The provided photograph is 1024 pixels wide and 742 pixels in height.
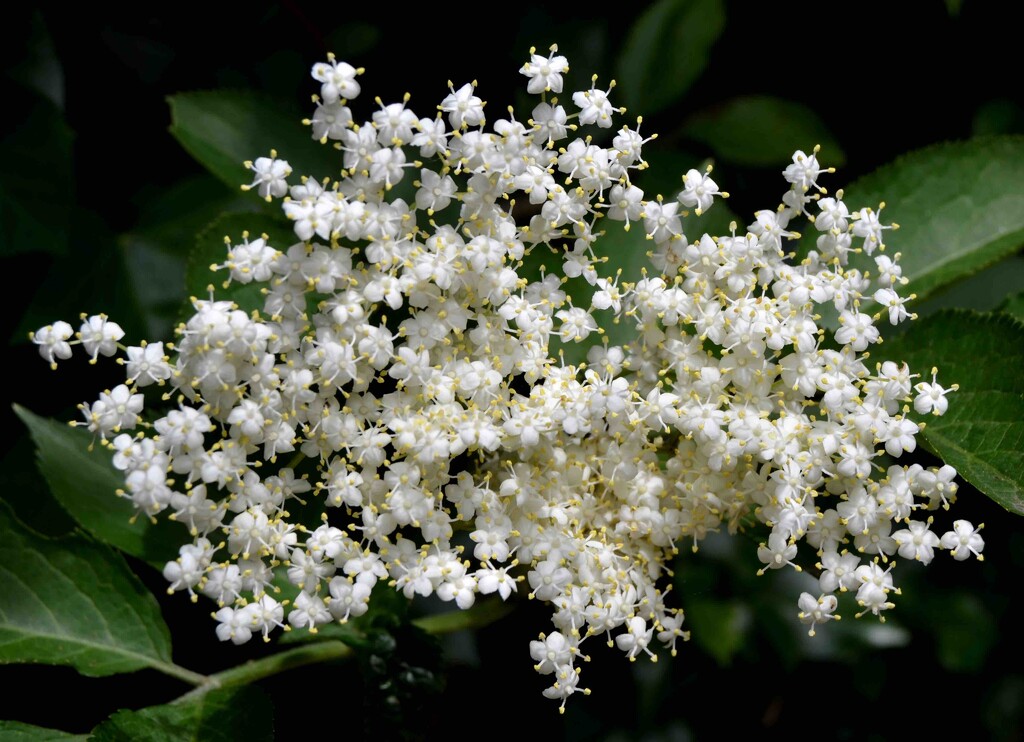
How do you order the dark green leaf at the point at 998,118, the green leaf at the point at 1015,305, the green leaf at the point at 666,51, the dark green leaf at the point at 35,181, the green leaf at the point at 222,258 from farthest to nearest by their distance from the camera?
1. the dark green leaf at the point at 998,118
2. the green leaf at the point at 666,51
3. the dark green leaf at the point at 35,181
4. the green leaf at the point at 1015,305
5. the green leaf at the point at 222,258

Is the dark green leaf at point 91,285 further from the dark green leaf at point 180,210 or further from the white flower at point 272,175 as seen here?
the white flower at point 272,175

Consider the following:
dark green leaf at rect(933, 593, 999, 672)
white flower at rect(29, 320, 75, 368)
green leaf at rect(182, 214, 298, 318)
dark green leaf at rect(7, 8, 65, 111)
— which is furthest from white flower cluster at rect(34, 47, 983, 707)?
dark green leaf at rect(933, 593, 999, 672)

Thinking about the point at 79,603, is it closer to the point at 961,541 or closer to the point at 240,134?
the point at 240,134

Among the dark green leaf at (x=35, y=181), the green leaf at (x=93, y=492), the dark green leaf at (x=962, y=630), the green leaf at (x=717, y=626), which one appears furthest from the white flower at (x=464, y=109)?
the dark green leaf at (x=962, y=630)

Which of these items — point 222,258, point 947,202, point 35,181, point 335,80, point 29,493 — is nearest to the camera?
point 335,80

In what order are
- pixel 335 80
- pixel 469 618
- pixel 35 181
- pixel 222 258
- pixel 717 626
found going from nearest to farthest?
1. pixel 335 80
2. pixel 222 258
3. pixel 469 618
4. pixel 35 181
5. pixel 717 626

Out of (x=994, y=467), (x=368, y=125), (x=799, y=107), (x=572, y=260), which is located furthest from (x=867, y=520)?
(x=799, y=107)

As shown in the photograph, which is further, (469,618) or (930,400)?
(469,618)

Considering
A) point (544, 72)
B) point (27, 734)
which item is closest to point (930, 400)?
point (544, 72)

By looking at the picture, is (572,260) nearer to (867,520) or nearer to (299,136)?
(867,520)
